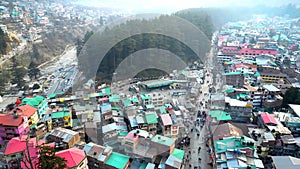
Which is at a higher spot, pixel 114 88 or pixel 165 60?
pixel 165 60

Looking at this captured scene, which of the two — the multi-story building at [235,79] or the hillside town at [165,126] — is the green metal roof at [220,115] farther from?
the multi-story building at [235,79]

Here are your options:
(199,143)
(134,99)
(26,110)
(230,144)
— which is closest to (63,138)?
(26,110)

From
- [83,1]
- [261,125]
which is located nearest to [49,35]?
[261,125]

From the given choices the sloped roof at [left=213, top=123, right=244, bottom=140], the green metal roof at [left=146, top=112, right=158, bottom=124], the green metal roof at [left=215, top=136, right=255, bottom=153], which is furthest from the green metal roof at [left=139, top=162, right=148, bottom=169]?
the sloped roof at [left=213, top=123, right=244, bottom=140]

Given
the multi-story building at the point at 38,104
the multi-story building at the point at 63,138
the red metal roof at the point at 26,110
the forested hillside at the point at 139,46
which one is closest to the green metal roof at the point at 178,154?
the multi-story building at the point at 63,138

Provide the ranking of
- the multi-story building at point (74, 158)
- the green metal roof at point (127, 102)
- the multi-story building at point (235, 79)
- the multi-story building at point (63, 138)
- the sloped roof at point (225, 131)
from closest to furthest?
1. the multi-story building at point (74, 158)
2. the multi-story building at point (63, 138)
3. the sloped roof at point (225, 131)
4. the green metal roof at point (127, 102)
5. the multi-story building at point (235, 79)

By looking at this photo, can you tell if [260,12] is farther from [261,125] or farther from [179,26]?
[261,125]

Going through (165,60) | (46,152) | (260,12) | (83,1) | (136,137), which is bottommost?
(136,137)
